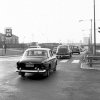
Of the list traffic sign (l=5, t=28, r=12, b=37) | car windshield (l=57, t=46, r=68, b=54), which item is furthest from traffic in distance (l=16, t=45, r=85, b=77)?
traffic sign (l=5, t=28, r=12, b=37)

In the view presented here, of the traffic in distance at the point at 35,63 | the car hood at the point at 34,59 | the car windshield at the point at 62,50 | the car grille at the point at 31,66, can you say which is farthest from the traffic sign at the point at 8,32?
the car grille at the point at 31,66

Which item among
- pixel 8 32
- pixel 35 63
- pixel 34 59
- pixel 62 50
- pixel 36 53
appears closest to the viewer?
pixel 35 63

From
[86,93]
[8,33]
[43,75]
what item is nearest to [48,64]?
[43,75]

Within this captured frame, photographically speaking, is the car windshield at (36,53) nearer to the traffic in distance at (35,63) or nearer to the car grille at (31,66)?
the traffic in distance at (35,63)

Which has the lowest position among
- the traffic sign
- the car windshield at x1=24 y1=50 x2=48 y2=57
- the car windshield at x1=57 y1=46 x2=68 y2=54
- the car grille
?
the car grille

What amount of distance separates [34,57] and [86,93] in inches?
207

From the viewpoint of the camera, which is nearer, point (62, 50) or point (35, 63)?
point (35, 63)

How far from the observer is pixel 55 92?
862 centimetres

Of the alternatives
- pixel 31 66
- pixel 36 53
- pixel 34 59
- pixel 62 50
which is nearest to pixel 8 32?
pixel 62 50

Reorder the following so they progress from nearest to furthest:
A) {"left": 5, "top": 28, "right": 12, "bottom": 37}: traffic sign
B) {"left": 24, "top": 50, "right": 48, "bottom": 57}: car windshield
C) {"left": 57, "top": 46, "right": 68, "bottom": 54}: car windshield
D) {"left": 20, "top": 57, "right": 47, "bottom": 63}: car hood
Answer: {"left": 20, "top": 57, "right": 47, "bottom": 63}: car hood
{"left": 24, "top": 50, "right": 48, "bottom": 57}: car windshield
{"left": 57, "top": 46, "right": 68, "bottom": 54}: car windshield
{"left": 5, "top": 28, "right": 12, "bottom": 37}: traffic sign

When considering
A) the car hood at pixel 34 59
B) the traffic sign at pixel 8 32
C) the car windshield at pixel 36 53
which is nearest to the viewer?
the car hood at pixel 34 59

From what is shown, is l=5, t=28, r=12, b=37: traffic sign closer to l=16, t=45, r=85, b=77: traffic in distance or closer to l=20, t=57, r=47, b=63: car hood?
l=16, t=45, r=85, b=77: traffic in distance

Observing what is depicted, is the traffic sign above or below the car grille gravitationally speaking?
above

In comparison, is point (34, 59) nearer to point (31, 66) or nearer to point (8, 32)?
point (31, 66)
